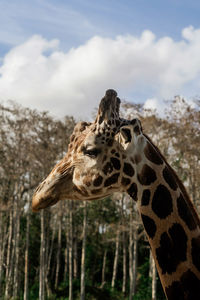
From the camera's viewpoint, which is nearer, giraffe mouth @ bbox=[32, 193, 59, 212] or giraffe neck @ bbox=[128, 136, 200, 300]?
giraffe neck @ bbox=[128, 136, 200, 300]

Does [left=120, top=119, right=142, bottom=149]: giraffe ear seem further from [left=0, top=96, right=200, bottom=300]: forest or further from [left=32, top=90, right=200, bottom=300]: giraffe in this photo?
[left=0, top=96, right=200, bottom=300]: forest

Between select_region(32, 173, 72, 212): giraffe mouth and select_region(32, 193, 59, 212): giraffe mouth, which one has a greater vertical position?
select_region(32, 173, 72, 212): giraffe mouth

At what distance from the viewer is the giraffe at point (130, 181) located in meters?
2.51

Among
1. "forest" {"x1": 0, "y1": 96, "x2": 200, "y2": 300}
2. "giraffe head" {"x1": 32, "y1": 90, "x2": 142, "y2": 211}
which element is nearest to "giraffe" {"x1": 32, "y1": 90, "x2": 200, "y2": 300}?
"giraffe head" {"x1": 32, "y1": 90, "x2": 142, "y2": 211}

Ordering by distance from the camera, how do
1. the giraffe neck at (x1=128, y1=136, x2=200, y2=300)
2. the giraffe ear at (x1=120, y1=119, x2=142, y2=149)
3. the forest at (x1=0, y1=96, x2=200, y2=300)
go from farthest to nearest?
the forest at (x1=0, y1=96, x2=200, y2=300) < the giraffe ear at (x1=120, y1=119, x2=142, y2=149) < the giraffe neck at (x1=128, y1=136, x2=200, y2=300)

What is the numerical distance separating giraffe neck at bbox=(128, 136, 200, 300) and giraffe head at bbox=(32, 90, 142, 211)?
0.09 m

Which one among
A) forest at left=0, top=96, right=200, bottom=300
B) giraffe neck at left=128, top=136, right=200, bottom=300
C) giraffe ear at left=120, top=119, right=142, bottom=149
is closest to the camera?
giraffe neck at left=128, top=136, right=200, bottom=300

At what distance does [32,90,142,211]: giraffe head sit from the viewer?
8.59 ft

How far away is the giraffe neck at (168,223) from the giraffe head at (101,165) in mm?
92

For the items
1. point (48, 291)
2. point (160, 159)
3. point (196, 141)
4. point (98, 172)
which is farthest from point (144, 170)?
point (48, 291)

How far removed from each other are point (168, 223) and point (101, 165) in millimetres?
573

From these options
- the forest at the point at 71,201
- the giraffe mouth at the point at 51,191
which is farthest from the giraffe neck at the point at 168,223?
the forest at the point at 71,201

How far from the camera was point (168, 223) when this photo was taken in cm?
252

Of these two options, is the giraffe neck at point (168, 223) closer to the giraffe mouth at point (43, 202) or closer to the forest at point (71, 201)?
the giraffe mouth at point (43, 202)
